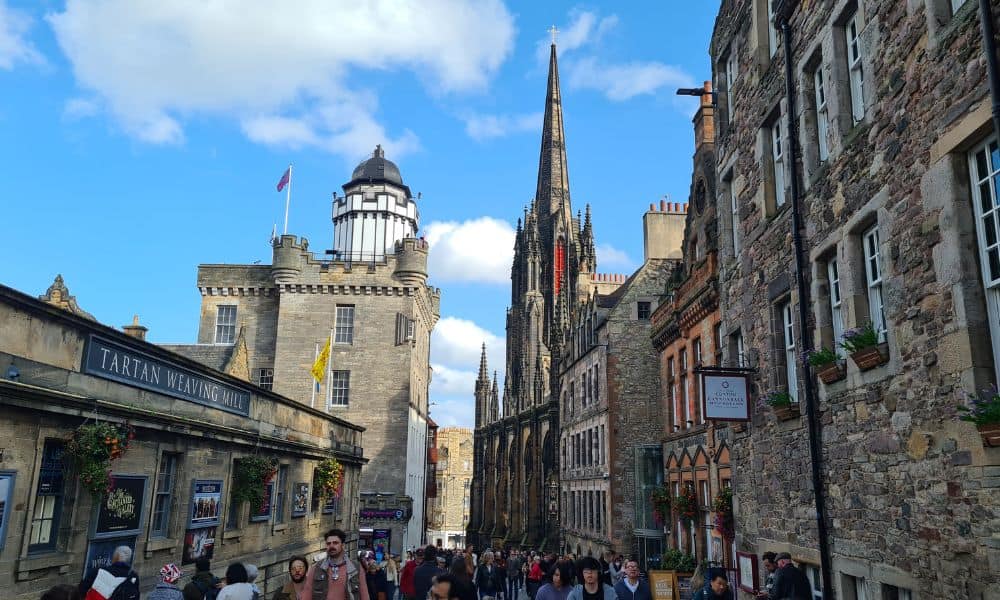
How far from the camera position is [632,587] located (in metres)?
8.33

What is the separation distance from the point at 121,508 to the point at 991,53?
12820 millimetres

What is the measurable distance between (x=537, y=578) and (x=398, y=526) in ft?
62.3

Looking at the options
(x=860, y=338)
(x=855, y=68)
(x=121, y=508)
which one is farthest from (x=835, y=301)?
(x=121, y=508)

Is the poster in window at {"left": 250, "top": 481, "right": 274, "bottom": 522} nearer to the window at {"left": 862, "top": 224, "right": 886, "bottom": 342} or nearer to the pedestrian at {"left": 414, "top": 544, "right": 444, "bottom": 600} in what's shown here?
the pedestrian at {"left": 414, "top": 544, "right": 444, "bottom": 600}

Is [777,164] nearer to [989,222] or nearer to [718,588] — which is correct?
[989,222]

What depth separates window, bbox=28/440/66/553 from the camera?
412 inches

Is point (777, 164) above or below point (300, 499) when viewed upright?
above

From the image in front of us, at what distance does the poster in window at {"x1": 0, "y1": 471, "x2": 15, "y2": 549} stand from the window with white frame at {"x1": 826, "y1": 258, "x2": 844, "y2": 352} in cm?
1109

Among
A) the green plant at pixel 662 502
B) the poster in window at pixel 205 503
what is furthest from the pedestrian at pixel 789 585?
the green plant at pixel 662 502

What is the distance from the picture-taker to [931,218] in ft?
27.3

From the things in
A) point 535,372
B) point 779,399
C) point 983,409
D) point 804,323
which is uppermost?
point 535,372

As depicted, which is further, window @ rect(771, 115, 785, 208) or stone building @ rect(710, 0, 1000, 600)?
window @ rect(771, 115, 785, 208)

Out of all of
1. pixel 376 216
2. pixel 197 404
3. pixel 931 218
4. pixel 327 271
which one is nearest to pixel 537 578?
pixel 197 404

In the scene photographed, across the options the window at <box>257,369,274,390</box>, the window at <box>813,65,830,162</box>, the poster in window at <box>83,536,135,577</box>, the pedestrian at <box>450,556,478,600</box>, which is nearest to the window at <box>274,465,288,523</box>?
the poster in window at <box>83,536,135,577</box>
